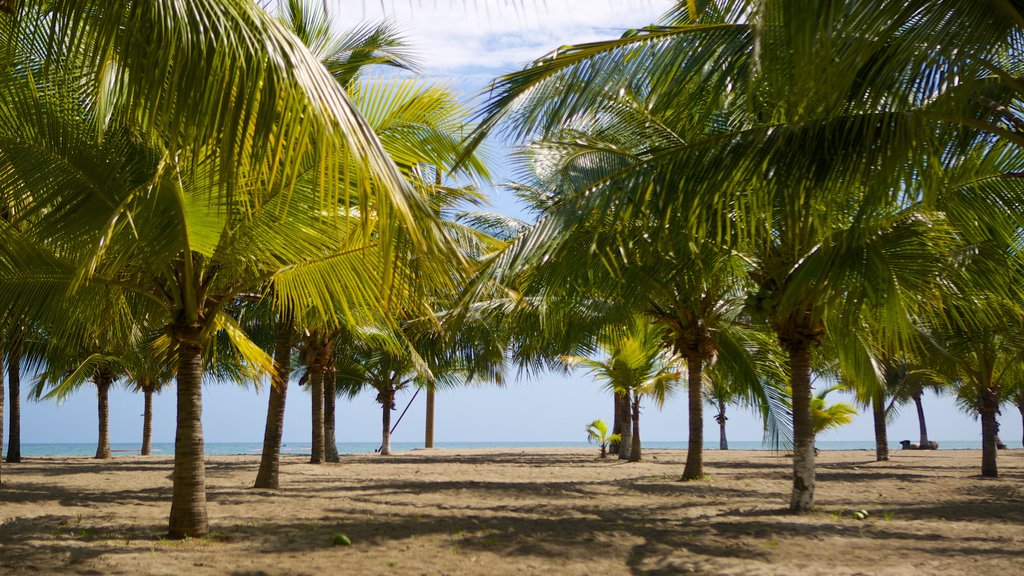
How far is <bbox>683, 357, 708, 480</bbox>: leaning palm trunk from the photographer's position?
12742mm

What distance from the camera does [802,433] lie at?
8.88 metres

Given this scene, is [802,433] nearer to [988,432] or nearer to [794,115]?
[794,115]

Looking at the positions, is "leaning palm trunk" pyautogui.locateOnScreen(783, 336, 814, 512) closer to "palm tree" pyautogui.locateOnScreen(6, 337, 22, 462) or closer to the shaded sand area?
the shaded sand area

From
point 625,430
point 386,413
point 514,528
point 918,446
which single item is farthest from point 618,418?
point 918,446

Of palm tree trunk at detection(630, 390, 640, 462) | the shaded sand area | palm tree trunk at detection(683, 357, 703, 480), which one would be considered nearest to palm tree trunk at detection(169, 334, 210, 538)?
the shaded sand area

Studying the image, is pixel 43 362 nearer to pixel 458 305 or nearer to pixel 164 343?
pixel 164 343

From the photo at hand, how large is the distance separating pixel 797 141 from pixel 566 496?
272 inches

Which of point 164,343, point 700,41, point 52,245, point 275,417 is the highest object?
point 700,41

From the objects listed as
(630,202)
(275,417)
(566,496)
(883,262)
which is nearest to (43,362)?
(275,417)

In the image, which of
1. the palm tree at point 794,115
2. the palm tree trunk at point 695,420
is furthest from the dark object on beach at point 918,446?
the palm tree at point 794,115

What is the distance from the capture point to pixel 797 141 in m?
5.07

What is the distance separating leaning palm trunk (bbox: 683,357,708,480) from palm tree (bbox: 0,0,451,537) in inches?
Result: 299

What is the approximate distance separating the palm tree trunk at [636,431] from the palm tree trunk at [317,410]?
8.01m

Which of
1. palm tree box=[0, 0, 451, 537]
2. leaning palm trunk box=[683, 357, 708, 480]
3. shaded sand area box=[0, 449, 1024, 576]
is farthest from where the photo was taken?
leaning palm trunk box=[683, 357, 708, 480]
